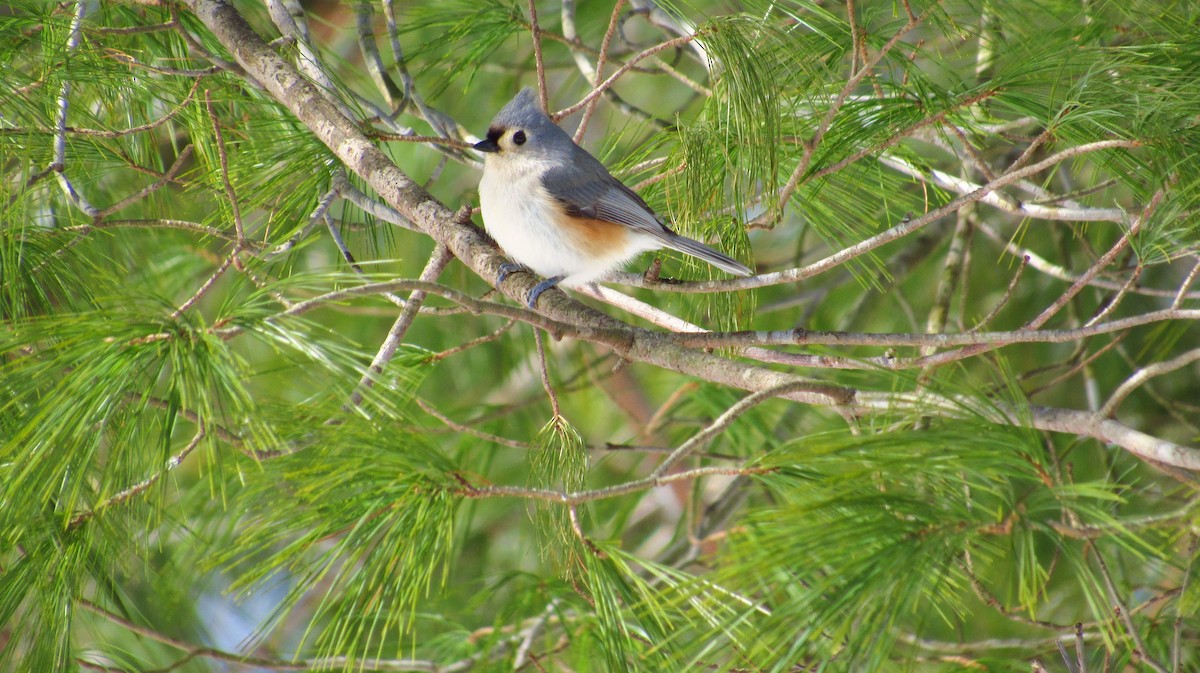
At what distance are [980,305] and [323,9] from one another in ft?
8.18

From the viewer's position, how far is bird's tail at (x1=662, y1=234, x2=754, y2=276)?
4.43ft

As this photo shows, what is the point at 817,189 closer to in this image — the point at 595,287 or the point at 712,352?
the point at 712,352

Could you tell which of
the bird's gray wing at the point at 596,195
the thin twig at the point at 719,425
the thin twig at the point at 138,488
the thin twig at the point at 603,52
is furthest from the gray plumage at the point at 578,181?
the thin twig at the point at 138,488

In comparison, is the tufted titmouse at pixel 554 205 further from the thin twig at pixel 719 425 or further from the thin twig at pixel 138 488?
the thin twig at pixel 138 488

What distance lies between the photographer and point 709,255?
4.62 ft

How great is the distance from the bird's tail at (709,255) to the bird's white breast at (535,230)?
0.22m

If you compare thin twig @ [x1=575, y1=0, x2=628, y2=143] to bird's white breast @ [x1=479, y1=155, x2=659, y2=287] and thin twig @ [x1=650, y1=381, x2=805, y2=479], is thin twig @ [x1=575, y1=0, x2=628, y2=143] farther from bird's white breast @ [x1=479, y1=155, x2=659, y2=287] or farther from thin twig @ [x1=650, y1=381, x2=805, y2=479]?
thin twig @ [x1=650, y1=381, x2=805, y2=479]

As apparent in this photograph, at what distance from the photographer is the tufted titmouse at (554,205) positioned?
1.67m

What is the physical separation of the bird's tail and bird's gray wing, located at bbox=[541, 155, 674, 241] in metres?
0.15

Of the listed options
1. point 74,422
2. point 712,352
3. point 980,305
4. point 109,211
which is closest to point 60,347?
point 74,422

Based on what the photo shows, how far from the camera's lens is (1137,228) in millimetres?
1093

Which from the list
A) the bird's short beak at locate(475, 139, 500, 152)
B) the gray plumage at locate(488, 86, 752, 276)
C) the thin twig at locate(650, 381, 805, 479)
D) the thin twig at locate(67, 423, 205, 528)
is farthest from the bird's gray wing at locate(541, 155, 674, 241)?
the thin twig at locate(67, 423, 205, 528)

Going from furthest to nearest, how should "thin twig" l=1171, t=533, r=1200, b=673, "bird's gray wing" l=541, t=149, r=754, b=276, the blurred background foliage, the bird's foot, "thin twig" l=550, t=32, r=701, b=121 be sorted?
1. "bird's gray wing" l=541, t=149, r=754, b=276
2. the bird's foot
3. "thin twig" l=550, t=32, r=701, b=121
4. "thin twig" l=1171, t=533, r=1200, b=673
5. the blurred background foliage

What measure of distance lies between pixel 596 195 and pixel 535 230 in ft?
0.48
